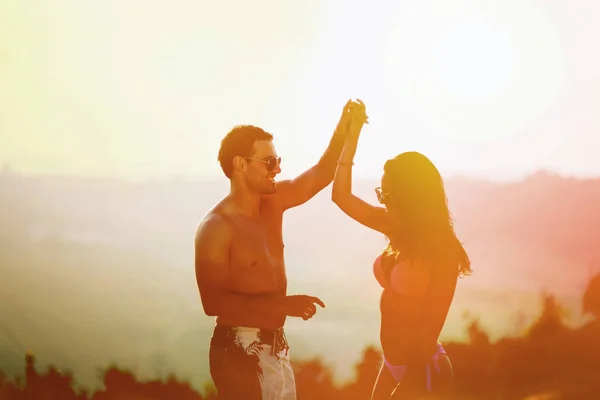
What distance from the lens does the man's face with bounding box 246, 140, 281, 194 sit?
4.77 meters

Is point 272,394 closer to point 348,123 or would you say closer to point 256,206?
point 256,206

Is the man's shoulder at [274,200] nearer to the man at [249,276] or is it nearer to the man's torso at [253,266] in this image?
the man at [249,276]

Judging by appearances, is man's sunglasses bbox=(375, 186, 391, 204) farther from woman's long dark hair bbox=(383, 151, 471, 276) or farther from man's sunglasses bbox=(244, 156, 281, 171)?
man's sunglasses bbox=(244, 156, 281, 171)

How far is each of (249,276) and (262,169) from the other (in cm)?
68

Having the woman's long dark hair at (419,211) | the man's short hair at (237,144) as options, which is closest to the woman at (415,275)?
the woman's long dark hair at (419,211)

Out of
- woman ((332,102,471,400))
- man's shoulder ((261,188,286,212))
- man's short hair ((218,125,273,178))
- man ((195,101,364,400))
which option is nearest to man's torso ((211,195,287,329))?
man ((195,101,364,400))

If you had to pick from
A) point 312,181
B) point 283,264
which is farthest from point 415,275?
point 312,181

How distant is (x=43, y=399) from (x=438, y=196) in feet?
27.5

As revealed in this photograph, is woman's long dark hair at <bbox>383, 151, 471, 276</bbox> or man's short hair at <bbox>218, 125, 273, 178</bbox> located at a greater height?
man's short hair at <bbox>218, 125, 273, 178</bbox>

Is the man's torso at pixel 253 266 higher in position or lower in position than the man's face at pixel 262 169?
lower

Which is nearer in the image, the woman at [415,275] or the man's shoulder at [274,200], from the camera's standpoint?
the woman at [415,275]

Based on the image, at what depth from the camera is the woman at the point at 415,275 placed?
3.96 meters

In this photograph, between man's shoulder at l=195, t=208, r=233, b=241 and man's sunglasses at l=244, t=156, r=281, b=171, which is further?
man's sunglasses at l=244, t=156, r=281, b=171

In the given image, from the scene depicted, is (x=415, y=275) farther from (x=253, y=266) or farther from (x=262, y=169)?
(x=262, y=169)
